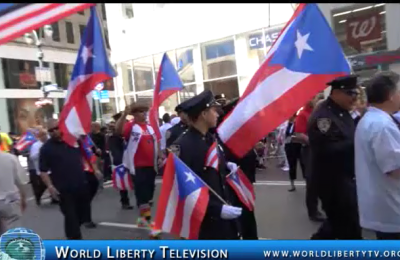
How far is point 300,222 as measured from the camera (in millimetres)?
6477

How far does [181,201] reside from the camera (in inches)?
140

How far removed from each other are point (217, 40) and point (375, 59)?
329 inches

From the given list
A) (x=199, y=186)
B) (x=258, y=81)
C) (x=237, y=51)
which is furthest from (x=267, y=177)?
(x=237, y=51)

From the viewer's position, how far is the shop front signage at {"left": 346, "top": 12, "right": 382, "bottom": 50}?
1581cm

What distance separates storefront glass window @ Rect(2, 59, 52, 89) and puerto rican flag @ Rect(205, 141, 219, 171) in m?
29.8

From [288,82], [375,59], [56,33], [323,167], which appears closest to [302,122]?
[323,167]

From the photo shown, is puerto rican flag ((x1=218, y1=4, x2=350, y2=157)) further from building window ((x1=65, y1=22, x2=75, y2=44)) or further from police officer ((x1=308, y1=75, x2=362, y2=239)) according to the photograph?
building window ((x1=65, y1=22, x2=75, y2=44))

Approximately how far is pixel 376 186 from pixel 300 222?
10.5 ft

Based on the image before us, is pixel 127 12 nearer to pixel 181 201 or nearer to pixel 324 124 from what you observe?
pixel 324 124

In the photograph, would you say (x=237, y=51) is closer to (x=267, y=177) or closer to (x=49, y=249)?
(x=267, y=177)

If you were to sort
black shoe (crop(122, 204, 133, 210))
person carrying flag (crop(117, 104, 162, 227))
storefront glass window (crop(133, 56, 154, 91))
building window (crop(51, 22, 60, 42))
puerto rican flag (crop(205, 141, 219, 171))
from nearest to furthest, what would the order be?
puerto rican flag (crop(205, 141, 219, 171)), person carrying flag (crop(117, 104, 162, 227)), black shoe (crop(122, 204, 133, 210)), storefront glass window (crop(133, 56, 154, 91)), building window (crop(51, 22, 60, 42))

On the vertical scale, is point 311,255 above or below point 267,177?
above

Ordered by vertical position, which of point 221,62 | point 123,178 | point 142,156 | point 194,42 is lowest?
point 123,178

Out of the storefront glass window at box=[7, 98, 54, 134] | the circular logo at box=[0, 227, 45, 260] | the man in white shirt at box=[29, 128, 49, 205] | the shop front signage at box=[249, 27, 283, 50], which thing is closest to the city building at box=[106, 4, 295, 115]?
the shop front signage at box=[249, 27, 283, 50]
